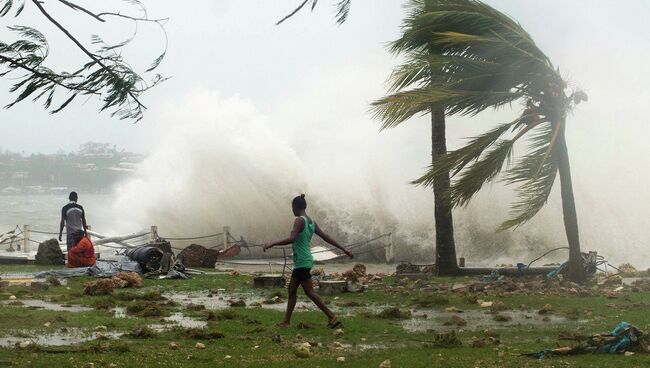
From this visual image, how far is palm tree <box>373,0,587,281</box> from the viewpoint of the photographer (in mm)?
15711

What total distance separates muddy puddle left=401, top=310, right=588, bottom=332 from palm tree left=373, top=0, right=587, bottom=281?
322cm

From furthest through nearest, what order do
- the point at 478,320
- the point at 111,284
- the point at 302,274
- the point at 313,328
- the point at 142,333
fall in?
1. the point at 111,284
2. the point at 478,320
3. the point at 302,274
4. the point at 313,328
5. the point at 142,333

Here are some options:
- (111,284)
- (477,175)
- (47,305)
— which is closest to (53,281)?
(111,284)

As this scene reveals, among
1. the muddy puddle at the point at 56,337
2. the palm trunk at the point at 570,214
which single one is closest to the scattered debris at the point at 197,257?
the palm trunk at the point at 570,214

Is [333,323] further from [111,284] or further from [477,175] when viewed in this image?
[477,175]

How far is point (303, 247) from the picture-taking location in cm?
1115

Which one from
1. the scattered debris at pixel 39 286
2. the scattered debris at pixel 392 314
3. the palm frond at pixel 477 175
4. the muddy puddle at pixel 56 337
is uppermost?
the palm frond at pixel 477 175

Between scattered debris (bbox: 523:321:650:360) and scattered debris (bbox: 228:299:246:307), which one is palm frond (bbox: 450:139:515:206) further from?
scattered debris (bbox: 523:321:650:360)

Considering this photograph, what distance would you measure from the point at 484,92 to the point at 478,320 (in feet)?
16.8

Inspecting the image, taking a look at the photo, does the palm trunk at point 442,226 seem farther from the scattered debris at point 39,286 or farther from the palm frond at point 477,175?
the scattered debris at point 39,286

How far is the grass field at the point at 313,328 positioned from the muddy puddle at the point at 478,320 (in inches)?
0.6

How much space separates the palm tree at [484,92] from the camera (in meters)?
15.7

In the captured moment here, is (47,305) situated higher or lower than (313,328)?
higher

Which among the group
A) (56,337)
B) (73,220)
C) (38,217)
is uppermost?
(38,217)
